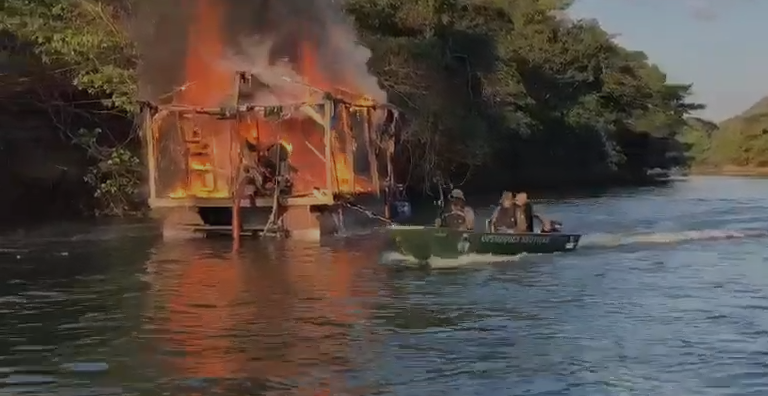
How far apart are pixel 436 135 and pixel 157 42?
52.7 feet

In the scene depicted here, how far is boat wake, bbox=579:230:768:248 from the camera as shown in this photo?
1245 inches

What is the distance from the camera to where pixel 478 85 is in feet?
186

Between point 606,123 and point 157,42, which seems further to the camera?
point 606,123

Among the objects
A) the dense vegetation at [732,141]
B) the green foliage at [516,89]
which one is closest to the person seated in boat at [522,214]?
the green foliage at [516,89]

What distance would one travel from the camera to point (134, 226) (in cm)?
3806

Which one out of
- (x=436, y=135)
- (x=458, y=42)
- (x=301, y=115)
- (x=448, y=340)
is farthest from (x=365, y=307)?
(x=458, y=42)

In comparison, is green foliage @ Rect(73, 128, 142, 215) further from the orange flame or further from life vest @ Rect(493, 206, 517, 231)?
life vest @ Rect(493, 206, 517, 231)

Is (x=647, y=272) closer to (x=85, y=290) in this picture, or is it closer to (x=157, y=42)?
(x=85, y=290)

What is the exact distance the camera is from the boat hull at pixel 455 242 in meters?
25.2

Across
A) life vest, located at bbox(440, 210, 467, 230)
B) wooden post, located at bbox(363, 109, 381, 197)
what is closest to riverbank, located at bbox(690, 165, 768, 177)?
wooden post, located at bbox(363, 109, 381, 197)

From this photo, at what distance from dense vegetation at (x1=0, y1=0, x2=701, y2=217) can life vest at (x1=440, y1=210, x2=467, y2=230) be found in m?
15.3

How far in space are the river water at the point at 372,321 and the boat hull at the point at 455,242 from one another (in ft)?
1.45

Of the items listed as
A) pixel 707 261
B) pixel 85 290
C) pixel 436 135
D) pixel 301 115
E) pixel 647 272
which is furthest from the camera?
pixel 436 135

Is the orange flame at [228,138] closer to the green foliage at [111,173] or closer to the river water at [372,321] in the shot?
the river water at [372,321]
